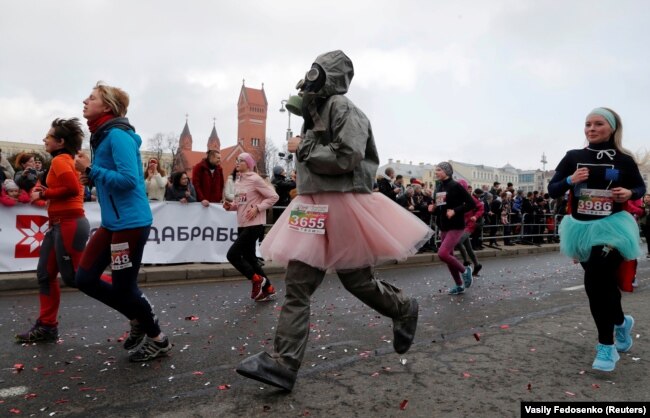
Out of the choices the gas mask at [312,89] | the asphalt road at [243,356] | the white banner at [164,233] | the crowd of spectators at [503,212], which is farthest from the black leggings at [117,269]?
the crowd of spectators at [503,212]

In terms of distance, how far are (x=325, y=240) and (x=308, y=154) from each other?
0.55 m

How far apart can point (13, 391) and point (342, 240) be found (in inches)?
89.9

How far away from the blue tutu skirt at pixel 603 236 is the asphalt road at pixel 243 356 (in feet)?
2.77

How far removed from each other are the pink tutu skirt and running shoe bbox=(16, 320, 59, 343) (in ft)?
8.05

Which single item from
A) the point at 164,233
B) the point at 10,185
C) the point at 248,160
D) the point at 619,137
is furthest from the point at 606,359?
the point at 10,185

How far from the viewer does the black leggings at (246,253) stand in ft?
22.3

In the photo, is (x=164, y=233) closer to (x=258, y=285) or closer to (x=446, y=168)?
(x=258, y=285)

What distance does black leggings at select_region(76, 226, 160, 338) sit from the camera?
3.84 metres

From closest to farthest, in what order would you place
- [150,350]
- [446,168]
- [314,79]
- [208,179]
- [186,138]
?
1. [314,79]
2. [150,350]
3. [446,168]
4. [208,179]
5. [186,138]

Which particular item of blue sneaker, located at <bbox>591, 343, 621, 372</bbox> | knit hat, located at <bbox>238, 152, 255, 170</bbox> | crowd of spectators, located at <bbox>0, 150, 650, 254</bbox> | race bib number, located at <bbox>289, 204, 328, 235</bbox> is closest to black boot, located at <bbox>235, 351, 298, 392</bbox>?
race bib number, located at <bbox>289, 204, 328, 235</bbox>

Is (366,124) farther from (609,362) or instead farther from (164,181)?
(164,181)

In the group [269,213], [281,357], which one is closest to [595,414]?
[281,357]

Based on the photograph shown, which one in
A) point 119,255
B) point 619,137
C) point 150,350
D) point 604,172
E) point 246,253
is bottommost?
point 150,350

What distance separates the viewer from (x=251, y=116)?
11775 centimetres
